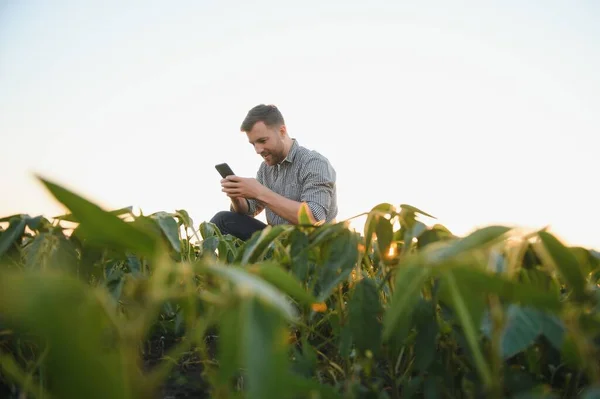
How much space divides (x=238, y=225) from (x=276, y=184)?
596mm

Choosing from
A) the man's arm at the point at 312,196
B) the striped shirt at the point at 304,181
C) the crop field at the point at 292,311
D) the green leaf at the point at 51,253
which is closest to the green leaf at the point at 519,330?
the crop field at the point at 292,311

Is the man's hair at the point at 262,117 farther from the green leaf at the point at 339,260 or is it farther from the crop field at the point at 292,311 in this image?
the green leaf at the point at 339,260

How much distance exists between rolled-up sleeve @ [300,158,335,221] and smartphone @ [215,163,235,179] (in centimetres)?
46

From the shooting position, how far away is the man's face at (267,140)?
2.78 m

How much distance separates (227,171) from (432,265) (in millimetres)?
Result: 2004

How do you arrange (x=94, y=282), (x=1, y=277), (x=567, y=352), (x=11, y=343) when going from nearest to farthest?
(x=1, y=277)
(x=567, y=352)
(x=11, y=343)
(x=94, y=282)

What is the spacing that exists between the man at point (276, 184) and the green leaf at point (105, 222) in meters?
1.92

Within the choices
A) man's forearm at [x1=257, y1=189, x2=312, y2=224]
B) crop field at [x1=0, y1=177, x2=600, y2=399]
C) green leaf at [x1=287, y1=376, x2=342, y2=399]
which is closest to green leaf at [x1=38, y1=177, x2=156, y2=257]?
crop field at [x1=0, y1=177, x2=600, y2=399]

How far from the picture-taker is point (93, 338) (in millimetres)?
170

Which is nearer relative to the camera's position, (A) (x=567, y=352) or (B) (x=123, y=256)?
(A) (x=567, y=352)

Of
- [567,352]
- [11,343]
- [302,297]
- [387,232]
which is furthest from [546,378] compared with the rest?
[11,343]

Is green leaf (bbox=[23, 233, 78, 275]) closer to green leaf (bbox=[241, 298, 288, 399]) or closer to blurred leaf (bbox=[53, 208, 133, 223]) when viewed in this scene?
blurred leaf (bbox=[53, 208, 133, 223])

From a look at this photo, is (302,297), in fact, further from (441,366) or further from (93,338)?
(441,366)

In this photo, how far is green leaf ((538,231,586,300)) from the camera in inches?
11.0
